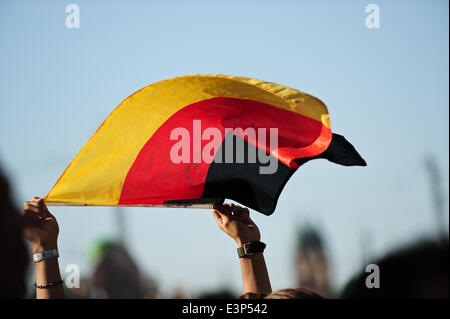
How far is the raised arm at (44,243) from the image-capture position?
2934 mm

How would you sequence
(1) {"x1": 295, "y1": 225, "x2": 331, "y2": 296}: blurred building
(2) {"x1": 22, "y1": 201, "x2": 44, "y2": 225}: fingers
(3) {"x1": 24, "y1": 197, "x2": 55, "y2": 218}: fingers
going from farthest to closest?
(1) {"x1": 295, "y1": 225, "x2": 331, "y2": 296}: blurred building → (3) {"x1": 24, "y1": 197, "x2": 55, "y2": 218}: fingers → (2) {"x1": 22, "y1": 201, "x2": 44, "y2": 225}: fingers

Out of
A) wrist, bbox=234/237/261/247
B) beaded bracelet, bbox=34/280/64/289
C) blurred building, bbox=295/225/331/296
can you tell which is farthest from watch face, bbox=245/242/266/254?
blurred building, bbox=295/225/331/296

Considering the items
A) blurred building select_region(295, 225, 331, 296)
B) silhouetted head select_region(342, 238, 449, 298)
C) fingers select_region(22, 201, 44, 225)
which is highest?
fingers select_region(22, 201, 44, 225)

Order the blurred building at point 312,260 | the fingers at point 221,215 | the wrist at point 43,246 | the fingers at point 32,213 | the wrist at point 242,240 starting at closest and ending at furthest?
the wrist at point 43,246, the fingers at point 32,213, the wrist at point 242,240, the fingers at point 221,215, the blurred building at point 312,260

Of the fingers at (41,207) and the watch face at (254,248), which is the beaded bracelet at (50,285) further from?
the watch face at (254,248)

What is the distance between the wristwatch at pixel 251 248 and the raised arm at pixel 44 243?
1022 mm

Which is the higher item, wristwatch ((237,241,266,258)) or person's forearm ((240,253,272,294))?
wristwatch ((237,241,266,258))

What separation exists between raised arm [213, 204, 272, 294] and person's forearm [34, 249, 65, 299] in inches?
38.5

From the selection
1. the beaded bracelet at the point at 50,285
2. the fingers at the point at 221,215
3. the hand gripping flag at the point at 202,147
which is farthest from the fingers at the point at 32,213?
the hand gripping flag at the point at 202,147

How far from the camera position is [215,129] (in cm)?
500

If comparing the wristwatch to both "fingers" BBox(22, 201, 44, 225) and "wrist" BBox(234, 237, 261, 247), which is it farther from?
"fingers" BBox(22, 201, 44, 225)

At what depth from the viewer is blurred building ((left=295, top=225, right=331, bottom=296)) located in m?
62.3
